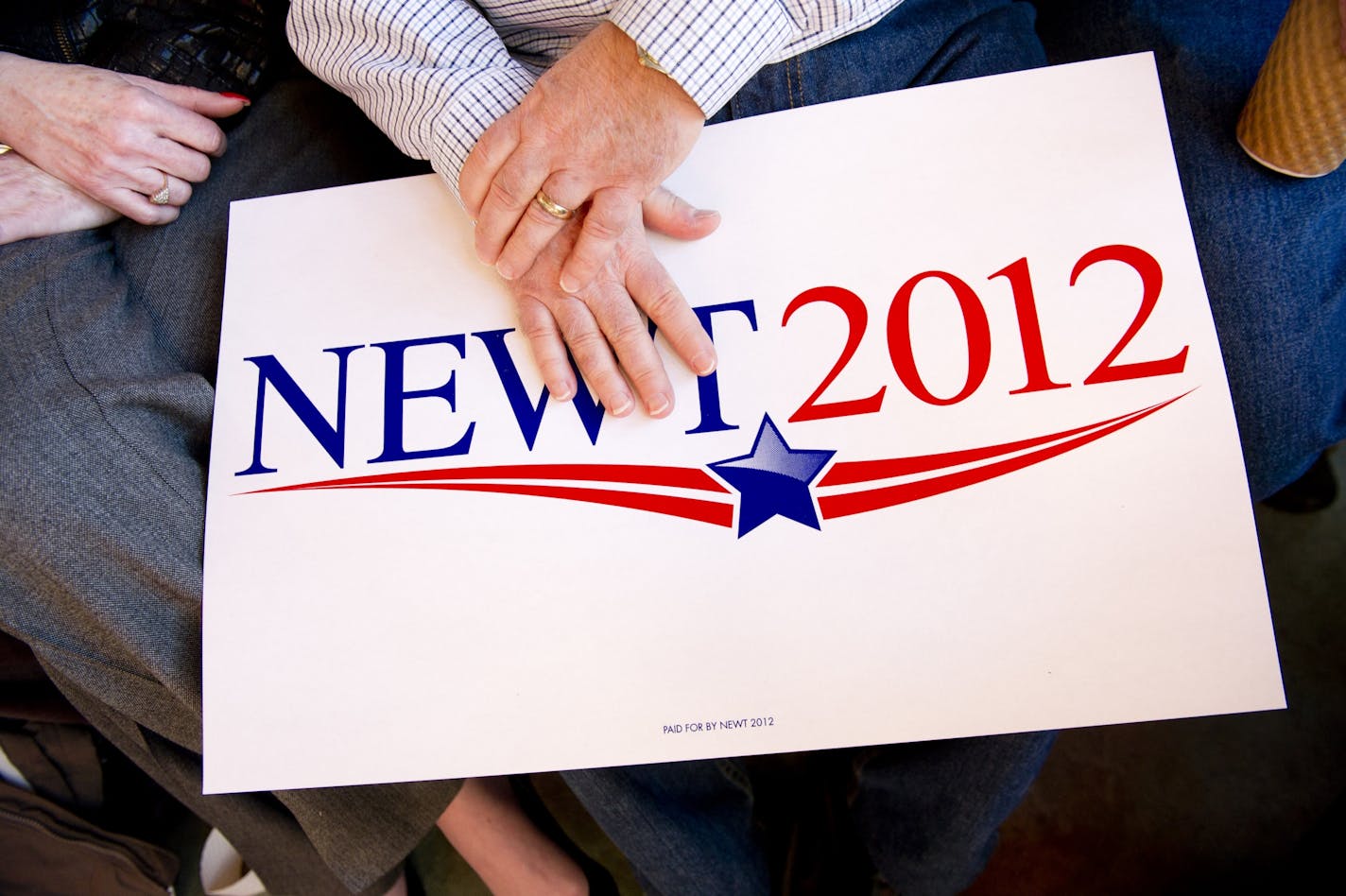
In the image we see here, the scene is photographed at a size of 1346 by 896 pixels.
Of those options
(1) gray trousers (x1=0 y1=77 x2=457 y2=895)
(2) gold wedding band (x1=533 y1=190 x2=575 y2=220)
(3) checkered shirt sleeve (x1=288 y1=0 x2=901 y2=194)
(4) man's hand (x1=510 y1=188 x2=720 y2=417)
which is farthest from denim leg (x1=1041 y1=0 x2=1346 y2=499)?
(1) gray trousers (x1=0 y1=77 x2=457 y2=895)

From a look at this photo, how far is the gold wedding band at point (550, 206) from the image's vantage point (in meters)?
0.71

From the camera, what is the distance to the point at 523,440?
0.70 metres

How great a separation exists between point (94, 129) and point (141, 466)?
346mm

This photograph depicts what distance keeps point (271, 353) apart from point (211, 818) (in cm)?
54

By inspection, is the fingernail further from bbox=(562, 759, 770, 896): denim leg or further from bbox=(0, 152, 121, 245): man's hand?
bbox=(0, 152, 121, 245): man's hand

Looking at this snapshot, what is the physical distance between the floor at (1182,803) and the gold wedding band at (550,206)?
34.2 inches

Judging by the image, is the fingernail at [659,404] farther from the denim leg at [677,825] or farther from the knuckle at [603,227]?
the denim leg at [677,825]

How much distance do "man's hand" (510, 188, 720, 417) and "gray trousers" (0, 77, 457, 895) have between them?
325 millimetres

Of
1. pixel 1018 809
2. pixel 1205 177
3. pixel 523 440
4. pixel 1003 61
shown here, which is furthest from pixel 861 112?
pixel 1018 809

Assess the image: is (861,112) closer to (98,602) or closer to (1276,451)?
(1276,451)

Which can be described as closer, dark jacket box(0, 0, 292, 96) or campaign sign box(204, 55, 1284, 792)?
campaign sign box(204, 55, 1284, 792)

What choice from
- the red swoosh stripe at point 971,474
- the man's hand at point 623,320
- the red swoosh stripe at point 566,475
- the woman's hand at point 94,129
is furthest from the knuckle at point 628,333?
the woman's hand at point 94,129

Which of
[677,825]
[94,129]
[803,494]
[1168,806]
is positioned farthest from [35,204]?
[1168,806]

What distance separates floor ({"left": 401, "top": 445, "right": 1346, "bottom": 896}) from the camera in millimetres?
1036
